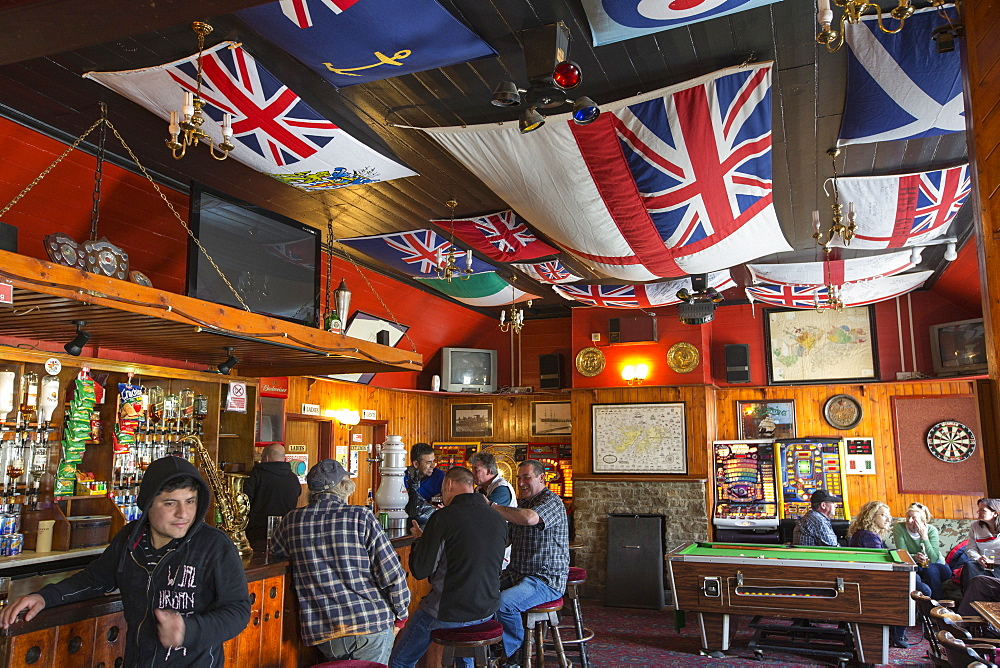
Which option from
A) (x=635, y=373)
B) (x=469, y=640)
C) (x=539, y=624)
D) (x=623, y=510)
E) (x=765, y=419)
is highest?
(x=635, y=373)

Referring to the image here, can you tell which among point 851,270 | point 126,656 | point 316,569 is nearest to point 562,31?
point 316,569

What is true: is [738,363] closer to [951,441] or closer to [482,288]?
[951,441]

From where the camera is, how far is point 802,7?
367 centimetres

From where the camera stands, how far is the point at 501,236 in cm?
675

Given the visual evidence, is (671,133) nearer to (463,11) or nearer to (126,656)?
(463,11)

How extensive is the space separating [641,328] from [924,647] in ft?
16.3

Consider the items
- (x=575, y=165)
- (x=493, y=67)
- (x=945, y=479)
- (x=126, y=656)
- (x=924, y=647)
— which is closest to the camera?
(x=126, y=656)

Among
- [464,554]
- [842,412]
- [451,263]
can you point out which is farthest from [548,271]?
[842,412]

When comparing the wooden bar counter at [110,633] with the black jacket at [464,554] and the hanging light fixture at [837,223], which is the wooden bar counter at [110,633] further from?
the hanging light fixture at [837,223]

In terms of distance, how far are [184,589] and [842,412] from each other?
9.39m

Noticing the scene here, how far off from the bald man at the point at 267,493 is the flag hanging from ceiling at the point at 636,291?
13.1ft

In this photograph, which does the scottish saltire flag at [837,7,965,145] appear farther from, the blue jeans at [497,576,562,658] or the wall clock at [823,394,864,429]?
the wall clock at [823,394,864,429]

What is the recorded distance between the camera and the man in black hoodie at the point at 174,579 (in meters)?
2.72

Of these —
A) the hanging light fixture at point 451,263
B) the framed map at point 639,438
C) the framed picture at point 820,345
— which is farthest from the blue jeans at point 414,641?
the framed picture at point 820,345
